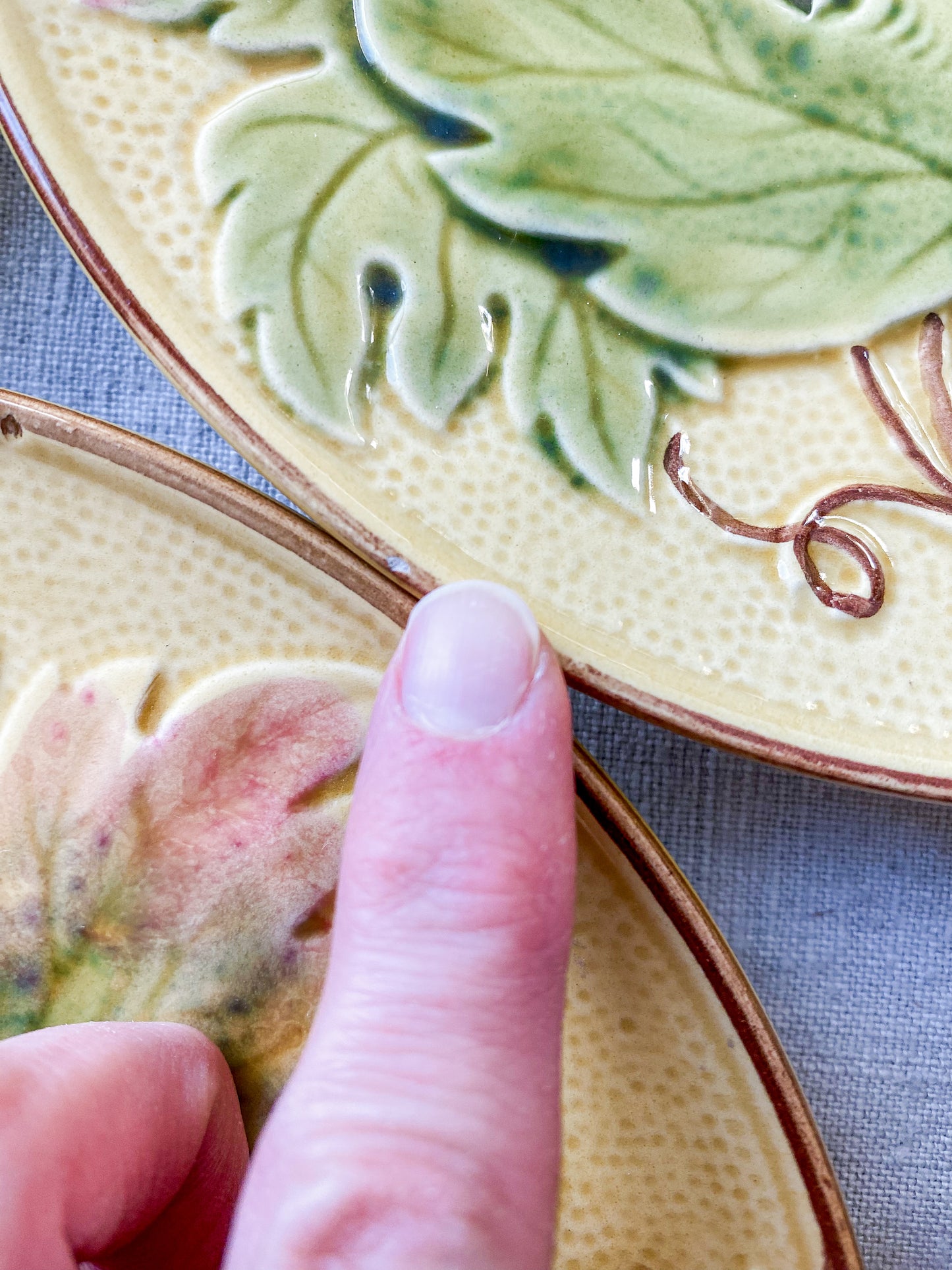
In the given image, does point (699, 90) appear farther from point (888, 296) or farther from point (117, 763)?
point (117, 763)

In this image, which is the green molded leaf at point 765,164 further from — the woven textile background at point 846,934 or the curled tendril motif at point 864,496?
the woven textile background at point 846,934

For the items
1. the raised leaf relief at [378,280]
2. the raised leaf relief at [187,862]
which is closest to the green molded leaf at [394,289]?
the raised leaf relief at [378,280]

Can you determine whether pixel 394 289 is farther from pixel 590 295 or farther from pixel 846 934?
pixel 846 934

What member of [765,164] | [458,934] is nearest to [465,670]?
[458,934]

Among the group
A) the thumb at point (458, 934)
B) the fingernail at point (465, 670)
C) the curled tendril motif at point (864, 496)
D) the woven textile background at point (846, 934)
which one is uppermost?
the curled tendril motif at point (864, 496)

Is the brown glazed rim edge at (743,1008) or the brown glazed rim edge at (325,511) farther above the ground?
the brown glazed rim edge at (325,511)

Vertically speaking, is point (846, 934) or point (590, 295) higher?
point (590, 295)

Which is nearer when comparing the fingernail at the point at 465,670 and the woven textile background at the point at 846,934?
the fingernail at the point at 465,670

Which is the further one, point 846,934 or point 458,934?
point 846,934
